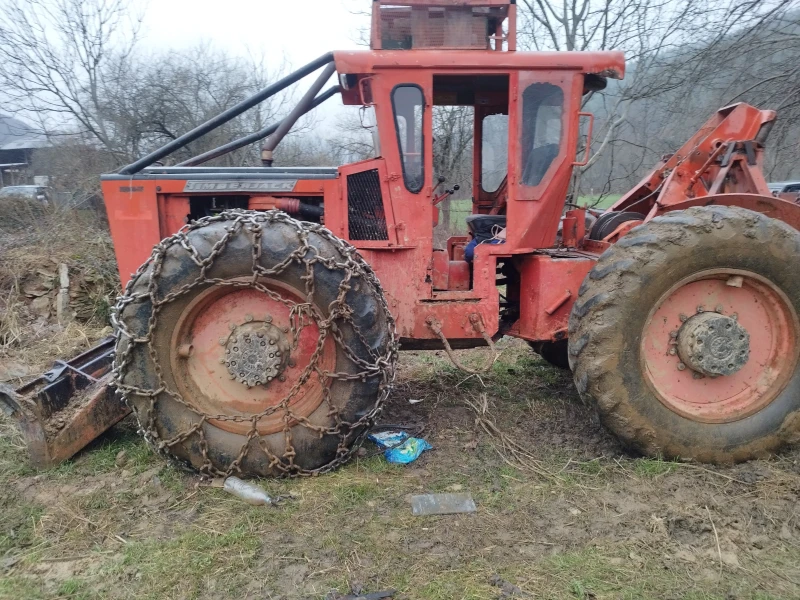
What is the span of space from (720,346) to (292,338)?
2444 millimetres

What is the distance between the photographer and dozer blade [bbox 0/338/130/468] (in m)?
3.25

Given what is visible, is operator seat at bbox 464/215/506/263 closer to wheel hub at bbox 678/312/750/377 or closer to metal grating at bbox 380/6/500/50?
metal grating at bbox 380/6/500/50

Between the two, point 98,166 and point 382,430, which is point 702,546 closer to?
point 382,430

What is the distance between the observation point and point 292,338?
327 centimetres

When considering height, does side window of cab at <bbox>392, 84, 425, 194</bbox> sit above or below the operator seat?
above

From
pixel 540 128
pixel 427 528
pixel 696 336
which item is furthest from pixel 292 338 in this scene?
pixel 696 336

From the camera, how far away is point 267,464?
10.4ft

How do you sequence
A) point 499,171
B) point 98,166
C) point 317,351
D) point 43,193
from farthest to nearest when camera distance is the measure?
1. point 98,166
2. point 43,193
3. point 499,171
4. point 317,351

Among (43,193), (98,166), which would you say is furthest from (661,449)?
(98,166)

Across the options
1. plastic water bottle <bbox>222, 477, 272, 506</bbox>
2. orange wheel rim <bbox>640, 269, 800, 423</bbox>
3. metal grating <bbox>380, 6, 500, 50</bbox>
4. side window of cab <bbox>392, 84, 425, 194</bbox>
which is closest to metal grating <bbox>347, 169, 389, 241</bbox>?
side window of cab <bbox>392, 84, 425, 194</bbox>

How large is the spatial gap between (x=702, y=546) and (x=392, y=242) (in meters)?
2.30

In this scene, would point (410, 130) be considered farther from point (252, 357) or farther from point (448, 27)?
point (252, 357)

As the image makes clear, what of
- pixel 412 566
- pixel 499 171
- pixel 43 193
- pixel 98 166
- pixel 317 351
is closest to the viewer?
pixel 412 566

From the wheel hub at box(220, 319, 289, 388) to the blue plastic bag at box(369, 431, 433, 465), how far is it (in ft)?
2.74
